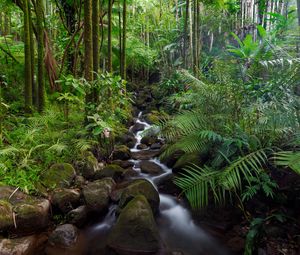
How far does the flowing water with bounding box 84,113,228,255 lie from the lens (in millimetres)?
3549

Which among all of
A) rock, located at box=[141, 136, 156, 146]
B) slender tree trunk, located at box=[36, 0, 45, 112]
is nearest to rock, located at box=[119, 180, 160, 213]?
slender tree trunk, located at box=[36, 0, 45, 112]

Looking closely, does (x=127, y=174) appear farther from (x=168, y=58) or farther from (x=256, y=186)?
(x=168, y=58)

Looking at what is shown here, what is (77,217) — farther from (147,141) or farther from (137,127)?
(137,127)

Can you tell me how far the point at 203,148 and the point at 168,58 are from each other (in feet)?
39.8

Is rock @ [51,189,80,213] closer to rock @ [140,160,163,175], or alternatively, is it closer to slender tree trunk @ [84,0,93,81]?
rock @ [140,160,163,175]

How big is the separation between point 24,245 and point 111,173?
6.93 feet

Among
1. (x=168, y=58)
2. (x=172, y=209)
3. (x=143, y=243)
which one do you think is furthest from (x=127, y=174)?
(x=168, y=58)

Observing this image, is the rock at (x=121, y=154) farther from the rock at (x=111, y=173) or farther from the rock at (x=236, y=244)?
the rock at (x=236, y=244)

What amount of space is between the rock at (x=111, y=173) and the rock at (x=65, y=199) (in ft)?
2.87

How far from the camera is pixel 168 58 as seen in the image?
51.1 ft

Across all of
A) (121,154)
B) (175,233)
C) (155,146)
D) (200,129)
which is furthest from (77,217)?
(155,146)

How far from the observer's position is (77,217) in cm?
388

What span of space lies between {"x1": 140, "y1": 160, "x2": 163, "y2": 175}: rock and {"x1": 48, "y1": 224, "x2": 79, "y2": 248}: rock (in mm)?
2428

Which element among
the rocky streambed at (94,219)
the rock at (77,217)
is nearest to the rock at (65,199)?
the rocky streambed at (94,219)
